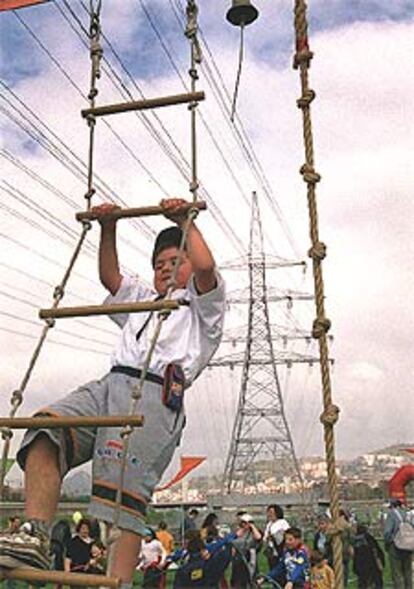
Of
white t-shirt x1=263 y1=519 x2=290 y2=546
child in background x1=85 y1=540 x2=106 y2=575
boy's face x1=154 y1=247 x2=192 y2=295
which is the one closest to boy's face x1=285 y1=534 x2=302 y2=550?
white t-shirt x1=263 y1=519 x2=290 y2=546

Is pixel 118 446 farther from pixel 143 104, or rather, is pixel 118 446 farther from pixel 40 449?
pixel 143 104

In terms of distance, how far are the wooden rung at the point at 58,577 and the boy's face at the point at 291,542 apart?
5.66 metres

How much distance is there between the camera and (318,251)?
2.67 m

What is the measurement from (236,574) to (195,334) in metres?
6.77

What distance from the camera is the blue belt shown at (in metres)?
3.17

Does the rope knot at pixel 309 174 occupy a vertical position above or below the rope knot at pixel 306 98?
below

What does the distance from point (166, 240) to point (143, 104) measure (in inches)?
22.0

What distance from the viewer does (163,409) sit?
123 inches

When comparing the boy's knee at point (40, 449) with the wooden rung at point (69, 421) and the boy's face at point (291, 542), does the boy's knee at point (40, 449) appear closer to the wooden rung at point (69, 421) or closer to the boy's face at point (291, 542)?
the wooden rung at point (69, 421)

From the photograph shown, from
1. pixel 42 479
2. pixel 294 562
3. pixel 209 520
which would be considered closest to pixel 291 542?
pixel 294 562

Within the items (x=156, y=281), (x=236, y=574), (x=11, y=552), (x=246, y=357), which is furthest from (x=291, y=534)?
(x=246, y=357)

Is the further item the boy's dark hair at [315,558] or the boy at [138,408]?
the boy's dark hair at [315,558]

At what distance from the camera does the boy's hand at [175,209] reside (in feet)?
10.5

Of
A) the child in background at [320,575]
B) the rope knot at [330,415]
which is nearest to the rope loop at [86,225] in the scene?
the rope knot at [330,415]
